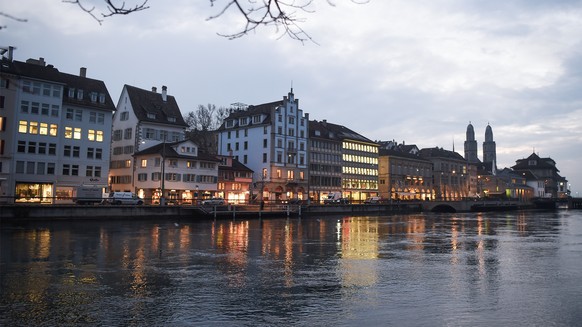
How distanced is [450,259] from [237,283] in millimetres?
12761

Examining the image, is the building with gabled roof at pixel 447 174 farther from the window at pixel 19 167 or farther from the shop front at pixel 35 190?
the window at pixel 19 167

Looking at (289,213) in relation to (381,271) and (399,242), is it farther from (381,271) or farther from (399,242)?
(381,271)

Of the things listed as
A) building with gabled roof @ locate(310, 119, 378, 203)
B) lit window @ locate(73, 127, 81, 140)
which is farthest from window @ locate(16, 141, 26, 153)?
building with gabled roof @ locate(310, 119, 378, 203)

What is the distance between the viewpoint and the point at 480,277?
19.9 metres

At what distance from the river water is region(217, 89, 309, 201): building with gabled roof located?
6641cm

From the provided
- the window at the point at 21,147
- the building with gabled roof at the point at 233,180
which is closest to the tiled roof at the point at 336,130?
the building with gabled roof at the point at 233,180

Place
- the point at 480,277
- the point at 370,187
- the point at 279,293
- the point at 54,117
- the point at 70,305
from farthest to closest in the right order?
the point at 370,187 → the point at 54,117 → the point at 480,277 → the point at 279,293 → the point at 70,305

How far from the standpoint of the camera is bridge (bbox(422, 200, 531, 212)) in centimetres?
11462

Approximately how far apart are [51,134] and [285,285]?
60.9 m

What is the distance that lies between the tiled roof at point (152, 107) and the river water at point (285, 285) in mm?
54156

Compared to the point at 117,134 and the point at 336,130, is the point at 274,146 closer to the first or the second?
the point at 336,130

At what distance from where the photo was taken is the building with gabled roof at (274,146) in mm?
97688

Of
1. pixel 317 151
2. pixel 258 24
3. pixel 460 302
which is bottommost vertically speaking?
pixel 460 302

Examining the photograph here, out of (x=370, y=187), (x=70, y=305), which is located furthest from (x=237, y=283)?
(x=370, y=187)
